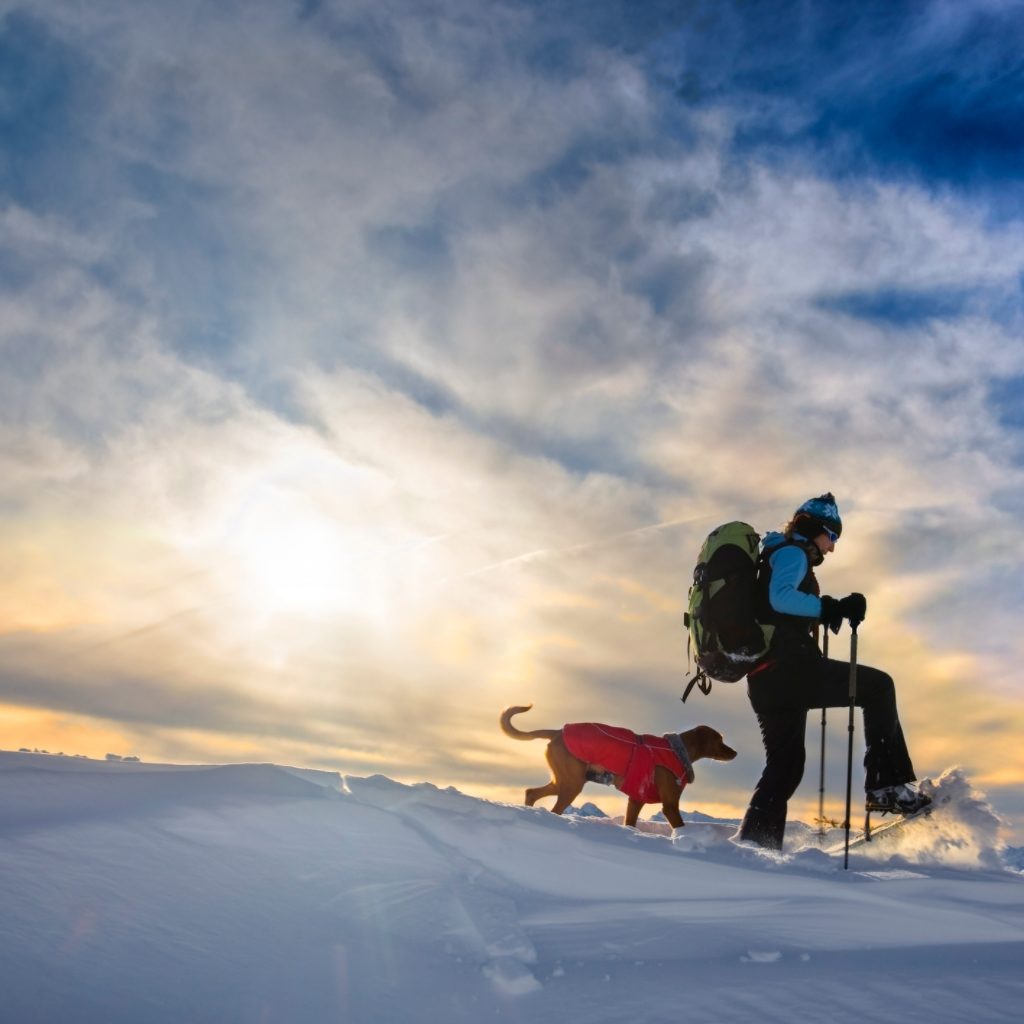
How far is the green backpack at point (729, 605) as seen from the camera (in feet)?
21.9

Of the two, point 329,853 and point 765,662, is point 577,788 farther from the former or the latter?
point 329,853

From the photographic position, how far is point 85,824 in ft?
11.3

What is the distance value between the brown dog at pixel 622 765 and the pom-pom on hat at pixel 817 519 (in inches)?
91.3

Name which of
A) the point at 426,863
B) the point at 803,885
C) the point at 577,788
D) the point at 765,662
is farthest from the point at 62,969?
the point at 577,788

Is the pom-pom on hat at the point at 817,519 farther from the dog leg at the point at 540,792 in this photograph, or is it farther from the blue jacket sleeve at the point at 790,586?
the dog leg at the point at 540,792

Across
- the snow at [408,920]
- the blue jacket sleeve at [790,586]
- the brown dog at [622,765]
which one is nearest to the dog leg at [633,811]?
the brown dog at [622,765]

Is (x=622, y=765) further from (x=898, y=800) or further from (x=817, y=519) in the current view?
(x=817, y=519)

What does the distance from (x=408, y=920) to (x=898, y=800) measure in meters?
4.70

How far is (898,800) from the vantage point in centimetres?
652

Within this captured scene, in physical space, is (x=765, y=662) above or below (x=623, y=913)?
above

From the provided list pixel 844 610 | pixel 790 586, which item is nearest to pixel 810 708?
pixel 844 610

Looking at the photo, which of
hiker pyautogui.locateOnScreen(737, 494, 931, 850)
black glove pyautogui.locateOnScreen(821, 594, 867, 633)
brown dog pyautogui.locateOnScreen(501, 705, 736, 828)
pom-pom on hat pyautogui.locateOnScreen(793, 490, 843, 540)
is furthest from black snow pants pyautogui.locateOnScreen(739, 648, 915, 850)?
brown dog pyautogui.locateOnScreen(501, 705, 736, 828)

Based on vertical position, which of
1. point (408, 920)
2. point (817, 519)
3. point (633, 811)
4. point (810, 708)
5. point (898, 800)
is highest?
point (817, 519)

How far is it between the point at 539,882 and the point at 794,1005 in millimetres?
1670
